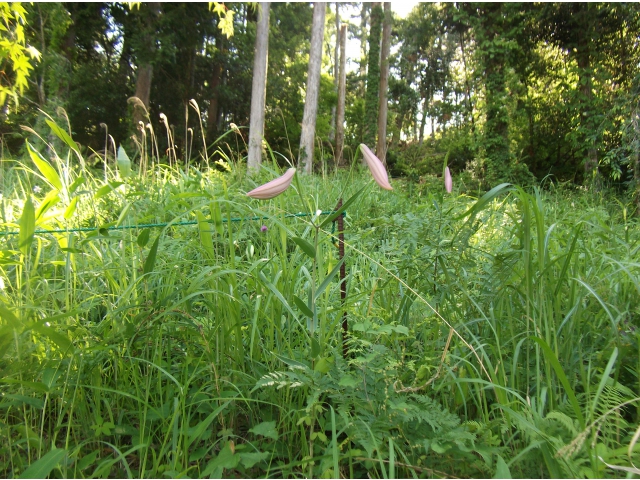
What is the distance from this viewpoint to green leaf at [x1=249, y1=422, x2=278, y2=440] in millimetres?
939

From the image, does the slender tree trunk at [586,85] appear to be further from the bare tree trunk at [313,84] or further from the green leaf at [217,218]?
the green leaf at [217,218]

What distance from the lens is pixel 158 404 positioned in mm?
1154

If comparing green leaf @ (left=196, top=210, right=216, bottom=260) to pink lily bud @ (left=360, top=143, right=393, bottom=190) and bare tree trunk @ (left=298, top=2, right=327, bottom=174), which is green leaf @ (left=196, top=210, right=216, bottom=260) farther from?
bare tree trunk @ (left=298, top=2, right=327, bottom=174)

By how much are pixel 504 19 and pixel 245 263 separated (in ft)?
30.5

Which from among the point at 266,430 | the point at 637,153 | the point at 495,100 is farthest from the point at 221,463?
the point at 495,100

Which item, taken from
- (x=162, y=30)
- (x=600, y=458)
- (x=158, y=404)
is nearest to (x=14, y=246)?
(x=158, y=404)

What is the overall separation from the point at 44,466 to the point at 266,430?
491 mm

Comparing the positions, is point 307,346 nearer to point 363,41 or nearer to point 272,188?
point 272,188

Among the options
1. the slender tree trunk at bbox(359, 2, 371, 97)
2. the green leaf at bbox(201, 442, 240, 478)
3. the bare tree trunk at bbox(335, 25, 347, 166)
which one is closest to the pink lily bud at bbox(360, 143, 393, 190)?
the green leaf at bbox(201, 442, 240, 478)

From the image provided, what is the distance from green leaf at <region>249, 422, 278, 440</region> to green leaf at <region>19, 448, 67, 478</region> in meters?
0.43

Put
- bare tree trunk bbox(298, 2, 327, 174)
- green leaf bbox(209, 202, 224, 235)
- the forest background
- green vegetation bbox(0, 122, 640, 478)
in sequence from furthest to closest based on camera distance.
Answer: bare tree trunk bbox(298, 2, 327, 174) → the forest background → green leaf bbox(209, 202, 224, 235) → green vegetation bbox(0, 122, 640, 478)

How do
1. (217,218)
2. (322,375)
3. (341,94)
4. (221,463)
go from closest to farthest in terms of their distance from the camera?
(221,463)
(322,375)
(217,218)
(341,94)

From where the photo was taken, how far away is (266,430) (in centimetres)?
96

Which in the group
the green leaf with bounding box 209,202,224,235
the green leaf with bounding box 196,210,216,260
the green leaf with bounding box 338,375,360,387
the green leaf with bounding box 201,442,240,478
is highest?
the green leaf with bounding box 209,202,224,235
